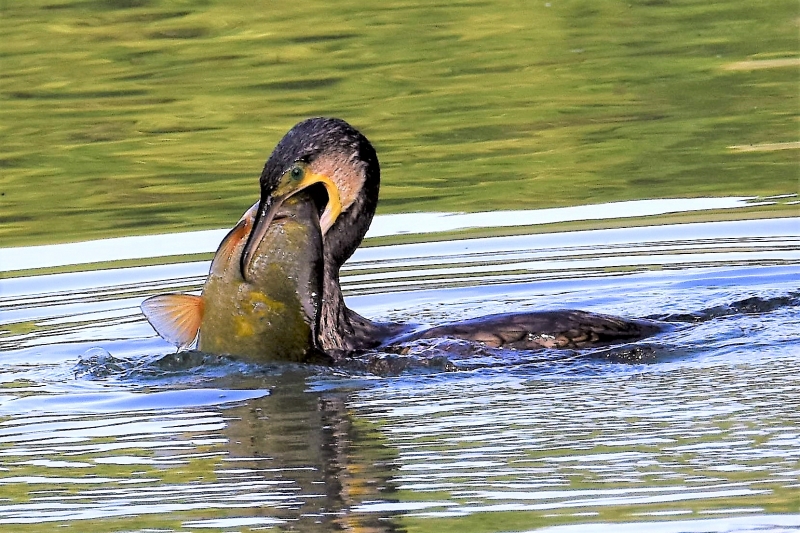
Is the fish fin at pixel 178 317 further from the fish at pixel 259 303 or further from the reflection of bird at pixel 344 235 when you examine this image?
the reflection of bird at pixel 344 235

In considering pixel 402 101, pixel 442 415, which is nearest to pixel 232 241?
pixel 442 415

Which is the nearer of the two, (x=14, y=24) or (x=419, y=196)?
(x=419, y=196)

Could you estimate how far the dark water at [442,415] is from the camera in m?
5.77

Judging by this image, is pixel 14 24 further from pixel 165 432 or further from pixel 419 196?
pixel 165 432

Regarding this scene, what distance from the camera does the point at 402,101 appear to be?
15.7m

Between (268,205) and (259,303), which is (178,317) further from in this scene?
(268,205)

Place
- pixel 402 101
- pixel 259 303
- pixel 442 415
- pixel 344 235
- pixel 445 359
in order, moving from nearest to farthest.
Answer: pixel 442 415 → pixel 445 359 → pixel 259 303 → pixel 344 235 → pixel 402 101

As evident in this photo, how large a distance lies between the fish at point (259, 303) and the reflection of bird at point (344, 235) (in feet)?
0.17

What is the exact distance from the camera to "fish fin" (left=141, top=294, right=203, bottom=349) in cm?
823

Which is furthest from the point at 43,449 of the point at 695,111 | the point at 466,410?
the point at 695,111

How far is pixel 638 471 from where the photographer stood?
5.98 metres

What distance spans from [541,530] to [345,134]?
354 centimetres

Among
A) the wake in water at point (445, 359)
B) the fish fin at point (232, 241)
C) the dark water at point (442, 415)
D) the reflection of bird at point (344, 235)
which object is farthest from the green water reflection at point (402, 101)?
the fish fin at point (232, 241)

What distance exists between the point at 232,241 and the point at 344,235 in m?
0.72
